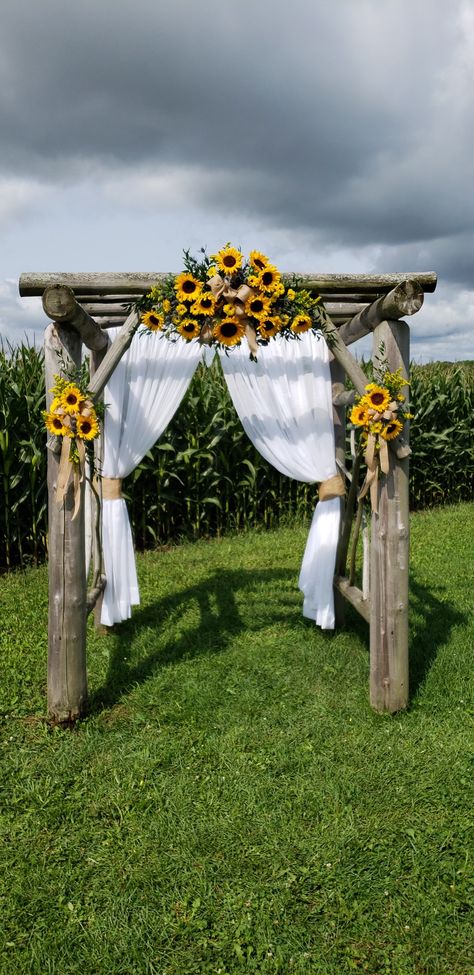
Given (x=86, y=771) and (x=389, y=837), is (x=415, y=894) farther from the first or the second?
(x=86, y=771)

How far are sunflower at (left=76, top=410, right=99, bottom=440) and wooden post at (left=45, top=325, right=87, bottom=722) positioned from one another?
0.18m

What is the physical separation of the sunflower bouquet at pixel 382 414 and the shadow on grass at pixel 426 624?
5.08ft

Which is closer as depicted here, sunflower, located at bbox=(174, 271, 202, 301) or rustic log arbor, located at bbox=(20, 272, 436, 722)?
sunflower, located at bbox=(174, 271, 202, 301)

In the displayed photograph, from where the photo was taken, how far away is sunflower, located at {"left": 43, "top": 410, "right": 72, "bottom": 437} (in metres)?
3.52

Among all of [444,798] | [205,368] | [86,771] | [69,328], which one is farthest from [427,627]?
[205,368]

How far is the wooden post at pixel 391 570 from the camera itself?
372 cm

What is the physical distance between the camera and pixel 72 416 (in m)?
3.54

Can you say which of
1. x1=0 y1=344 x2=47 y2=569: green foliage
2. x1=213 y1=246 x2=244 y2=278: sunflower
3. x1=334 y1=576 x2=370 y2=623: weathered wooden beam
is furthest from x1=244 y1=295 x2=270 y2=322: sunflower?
x1=0 y1=344 x2=47 y2=569: green foliage

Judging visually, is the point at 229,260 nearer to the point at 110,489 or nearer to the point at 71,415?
the point at 71,415

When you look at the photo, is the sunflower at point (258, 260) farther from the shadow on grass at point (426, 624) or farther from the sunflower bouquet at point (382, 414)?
the shadow on grass at point (426, 624)

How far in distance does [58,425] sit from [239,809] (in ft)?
6.94

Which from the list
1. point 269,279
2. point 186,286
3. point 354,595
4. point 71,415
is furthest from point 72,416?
point 354,595

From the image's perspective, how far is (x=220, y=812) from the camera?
3.16m

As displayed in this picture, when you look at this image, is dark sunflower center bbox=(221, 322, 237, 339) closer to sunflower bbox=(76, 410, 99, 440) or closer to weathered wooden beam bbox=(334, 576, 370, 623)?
sunflower bbox=(76, 410, 99, 440)
